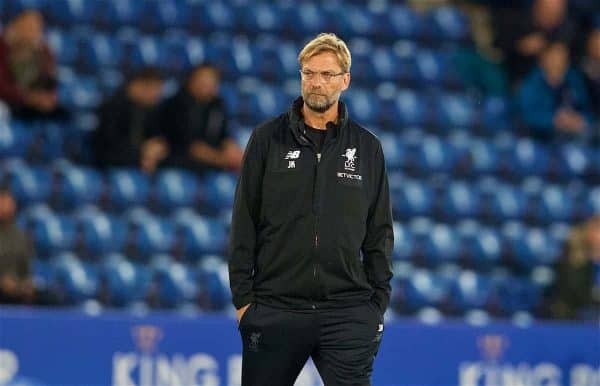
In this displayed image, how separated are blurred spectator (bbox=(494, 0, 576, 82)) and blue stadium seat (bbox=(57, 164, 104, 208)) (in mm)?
4136

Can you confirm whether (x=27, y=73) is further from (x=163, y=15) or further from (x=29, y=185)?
(x=163, y=15)

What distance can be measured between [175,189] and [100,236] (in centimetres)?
77

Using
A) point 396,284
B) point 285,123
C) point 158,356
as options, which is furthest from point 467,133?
point 285,123

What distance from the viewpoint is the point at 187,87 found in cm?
1020

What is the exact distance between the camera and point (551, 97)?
11.6 m

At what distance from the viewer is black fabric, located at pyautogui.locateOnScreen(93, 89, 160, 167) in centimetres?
1002

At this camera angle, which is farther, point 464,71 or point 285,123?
point 464,71

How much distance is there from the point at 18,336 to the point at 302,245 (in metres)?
3.67

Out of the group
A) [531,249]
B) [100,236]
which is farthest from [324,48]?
[531,249]

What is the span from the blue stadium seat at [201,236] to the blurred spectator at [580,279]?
2.61 m

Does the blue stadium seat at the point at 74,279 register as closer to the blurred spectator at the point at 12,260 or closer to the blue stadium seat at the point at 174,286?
the blurred spectator at the point at 12,260

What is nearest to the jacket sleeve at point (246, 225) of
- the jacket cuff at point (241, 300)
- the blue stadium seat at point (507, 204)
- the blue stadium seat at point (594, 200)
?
the jacket cuff at point (241, 300)

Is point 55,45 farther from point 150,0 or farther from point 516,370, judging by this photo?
point 516,370

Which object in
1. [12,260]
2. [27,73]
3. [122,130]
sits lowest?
[12,260]
